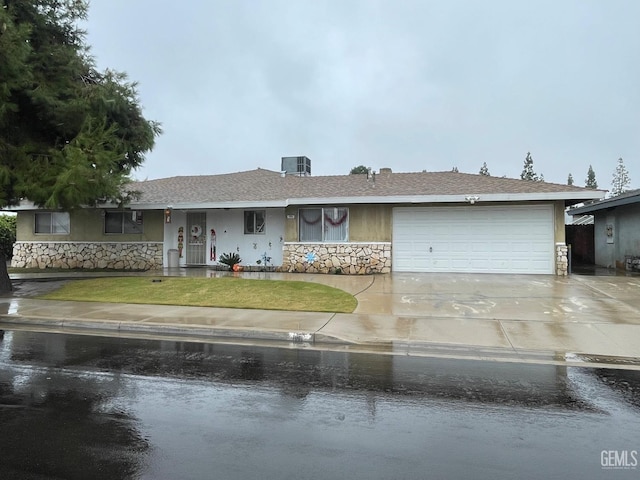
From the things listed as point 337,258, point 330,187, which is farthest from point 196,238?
point 337,258

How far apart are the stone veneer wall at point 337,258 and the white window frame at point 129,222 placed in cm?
730

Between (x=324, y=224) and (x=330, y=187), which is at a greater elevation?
(x=330, y=187)

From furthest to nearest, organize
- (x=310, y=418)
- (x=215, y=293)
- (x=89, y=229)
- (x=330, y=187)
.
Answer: (x=89, y=229) < (x=330, y=187) < (x=215, y=293) < (x=310, y=418)

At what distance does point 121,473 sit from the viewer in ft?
11.8

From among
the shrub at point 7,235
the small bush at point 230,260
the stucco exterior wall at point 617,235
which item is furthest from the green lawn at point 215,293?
the shrub at point 7,235

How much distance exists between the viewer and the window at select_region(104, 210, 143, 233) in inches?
851

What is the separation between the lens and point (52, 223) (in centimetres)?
2252

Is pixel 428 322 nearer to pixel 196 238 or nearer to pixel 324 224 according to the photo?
pixel 324 224

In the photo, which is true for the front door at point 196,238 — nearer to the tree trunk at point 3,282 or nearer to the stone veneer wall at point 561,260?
the tree trunk at point 3,282

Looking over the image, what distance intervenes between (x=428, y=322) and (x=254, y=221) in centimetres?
1253

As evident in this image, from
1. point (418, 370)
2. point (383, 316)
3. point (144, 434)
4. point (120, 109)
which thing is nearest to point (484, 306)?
point (383, 316)

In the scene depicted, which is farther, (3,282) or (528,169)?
(528,169)

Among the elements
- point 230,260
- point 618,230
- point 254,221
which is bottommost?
point 230,260

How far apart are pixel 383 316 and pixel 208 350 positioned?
3954mm
